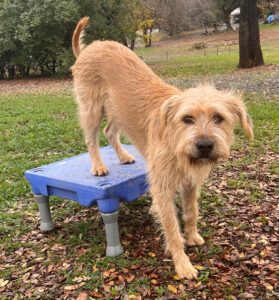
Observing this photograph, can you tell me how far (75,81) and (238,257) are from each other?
9.04 ft

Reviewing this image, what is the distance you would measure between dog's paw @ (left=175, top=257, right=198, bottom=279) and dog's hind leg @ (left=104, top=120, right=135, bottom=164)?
5.29 ft

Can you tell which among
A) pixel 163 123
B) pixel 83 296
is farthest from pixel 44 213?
pixel 163 123

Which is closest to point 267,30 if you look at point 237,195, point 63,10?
point 63,10

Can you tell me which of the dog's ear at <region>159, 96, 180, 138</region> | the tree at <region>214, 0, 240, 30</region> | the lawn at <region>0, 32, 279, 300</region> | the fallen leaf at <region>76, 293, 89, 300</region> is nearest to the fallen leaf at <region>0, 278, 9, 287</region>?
the lawn at <region>0, 32, 279, 300</region>

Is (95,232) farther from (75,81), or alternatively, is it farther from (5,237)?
(75,81)

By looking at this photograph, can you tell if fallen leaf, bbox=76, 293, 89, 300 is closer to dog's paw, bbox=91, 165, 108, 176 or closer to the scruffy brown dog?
the scruffy brown dog

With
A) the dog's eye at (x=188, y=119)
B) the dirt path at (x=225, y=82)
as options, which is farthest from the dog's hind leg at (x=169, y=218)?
the dirt path at (x=225, y=82)

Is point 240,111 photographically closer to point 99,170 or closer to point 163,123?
point 163,123

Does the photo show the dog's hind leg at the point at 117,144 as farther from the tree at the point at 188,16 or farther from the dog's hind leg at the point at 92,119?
the tree at the point at 188,16

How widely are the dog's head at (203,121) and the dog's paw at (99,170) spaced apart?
123cm

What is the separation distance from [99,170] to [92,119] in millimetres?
664

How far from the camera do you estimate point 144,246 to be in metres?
4.39

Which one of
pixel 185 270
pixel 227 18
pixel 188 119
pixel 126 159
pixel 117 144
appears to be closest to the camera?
pixel 188 119

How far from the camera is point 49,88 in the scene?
1873cm
